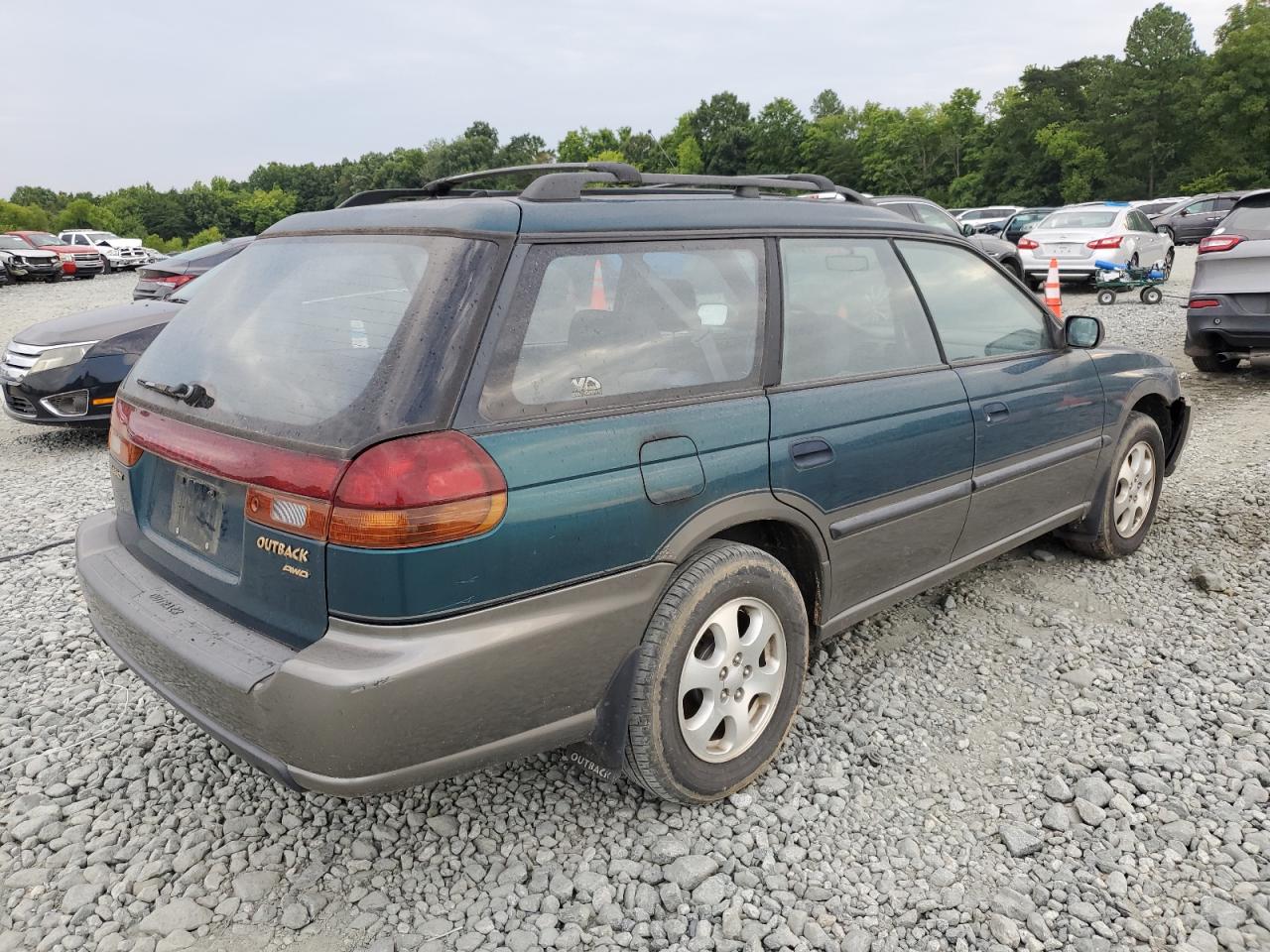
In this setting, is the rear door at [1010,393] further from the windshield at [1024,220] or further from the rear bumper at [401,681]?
the windshield at [1024,220]

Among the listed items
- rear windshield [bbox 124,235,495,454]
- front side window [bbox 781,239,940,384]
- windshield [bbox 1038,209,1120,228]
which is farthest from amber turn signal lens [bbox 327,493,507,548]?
windshield [bbox 1038,209,1120,228]

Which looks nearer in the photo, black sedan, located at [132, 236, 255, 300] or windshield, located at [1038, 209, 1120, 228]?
black sedan, located at [132, 236, 255, 300]

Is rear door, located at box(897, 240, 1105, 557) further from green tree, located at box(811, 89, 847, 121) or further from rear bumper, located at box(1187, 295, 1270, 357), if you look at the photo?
green tree, located at box(811, 89, 847, 121)

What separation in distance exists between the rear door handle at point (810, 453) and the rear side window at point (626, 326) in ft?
0.84

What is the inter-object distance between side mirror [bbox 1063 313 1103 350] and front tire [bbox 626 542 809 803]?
2013 mm

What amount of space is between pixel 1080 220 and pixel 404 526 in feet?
52.7

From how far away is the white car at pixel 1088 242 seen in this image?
14.7 m

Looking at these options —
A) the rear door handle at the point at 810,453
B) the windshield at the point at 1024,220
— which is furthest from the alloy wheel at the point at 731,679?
the windshield at the point at 1024,220

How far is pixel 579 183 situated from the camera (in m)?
2.67

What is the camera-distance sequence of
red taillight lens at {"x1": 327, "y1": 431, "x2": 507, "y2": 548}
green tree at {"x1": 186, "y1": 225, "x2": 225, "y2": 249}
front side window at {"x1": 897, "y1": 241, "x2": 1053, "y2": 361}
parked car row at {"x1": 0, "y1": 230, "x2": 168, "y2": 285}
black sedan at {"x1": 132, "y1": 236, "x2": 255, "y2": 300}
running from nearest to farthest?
red taillight lens at {"x1": 327, "y1": 431, "x2": 507, "y2": 548} < front side window at {"x1": 897, "y1": 241, "x2": 1053, "y2": 361} < black sedan at {"x1": 132, "y1": 236, "x2": 255, "y2": 300} < parked car row at {"x1": 0, "y1": 230, "x2": 168, "y2": 285} < green tree at {"x1": 186, "y1": 225, "x2": 225, "y2": 249}

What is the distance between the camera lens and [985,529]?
370 cm

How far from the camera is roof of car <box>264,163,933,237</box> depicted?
2.45 m

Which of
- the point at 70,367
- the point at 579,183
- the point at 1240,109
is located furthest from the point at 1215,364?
the point at 1240,109

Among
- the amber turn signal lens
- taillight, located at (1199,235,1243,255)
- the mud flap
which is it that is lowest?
the mud flap
